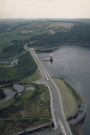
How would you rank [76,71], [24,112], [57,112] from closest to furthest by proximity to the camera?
[24,112]
[57,112]
[76,71]

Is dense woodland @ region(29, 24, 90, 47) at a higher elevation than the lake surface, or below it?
higher

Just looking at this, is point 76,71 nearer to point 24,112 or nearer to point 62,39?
point 24,112

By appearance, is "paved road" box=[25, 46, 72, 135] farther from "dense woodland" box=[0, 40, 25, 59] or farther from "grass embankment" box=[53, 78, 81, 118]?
"dense woodland" box=[0, 40, 25, 59]

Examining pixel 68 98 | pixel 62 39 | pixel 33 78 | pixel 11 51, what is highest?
pixel 62 39

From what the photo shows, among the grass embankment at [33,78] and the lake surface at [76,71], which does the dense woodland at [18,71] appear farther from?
the lake surface at [76,71]

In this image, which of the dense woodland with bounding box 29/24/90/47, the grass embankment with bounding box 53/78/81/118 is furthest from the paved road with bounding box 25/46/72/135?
the dense woodland with bounding box 29/24/90/47

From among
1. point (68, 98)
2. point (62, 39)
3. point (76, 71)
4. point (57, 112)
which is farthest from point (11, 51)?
point (57, 112)
